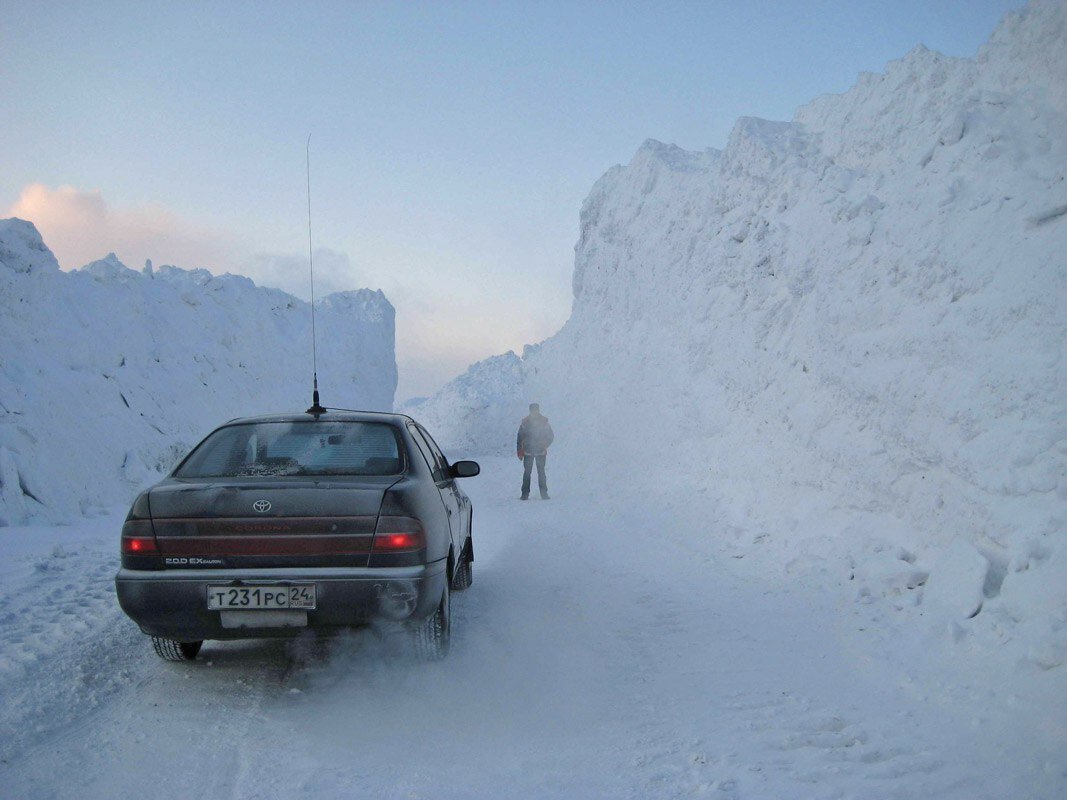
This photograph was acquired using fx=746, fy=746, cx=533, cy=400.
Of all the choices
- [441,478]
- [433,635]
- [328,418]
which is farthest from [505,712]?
[328,418]

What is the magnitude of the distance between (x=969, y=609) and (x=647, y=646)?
1983mm

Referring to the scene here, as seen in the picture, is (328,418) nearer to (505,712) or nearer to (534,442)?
(505,712)

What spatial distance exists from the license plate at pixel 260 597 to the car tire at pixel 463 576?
2.42 meters

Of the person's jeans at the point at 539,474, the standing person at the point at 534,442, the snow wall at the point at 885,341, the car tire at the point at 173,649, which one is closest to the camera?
the car tire at the point at 173,649

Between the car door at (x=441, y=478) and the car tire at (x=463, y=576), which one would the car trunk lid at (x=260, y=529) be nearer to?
the car door at (x=441, y=478)

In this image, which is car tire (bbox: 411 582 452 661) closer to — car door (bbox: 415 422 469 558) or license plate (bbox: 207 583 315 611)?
car door (bbox: 415 422 469 558)

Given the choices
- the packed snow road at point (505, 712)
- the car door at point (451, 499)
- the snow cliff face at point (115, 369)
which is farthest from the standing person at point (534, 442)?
the packed snow road at point (505, 712)

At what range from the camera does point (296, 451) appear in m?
4.50

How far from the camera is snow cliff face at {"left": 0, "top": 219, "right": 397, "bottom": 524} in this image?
965 cm

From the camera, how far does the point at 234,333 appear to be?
64.6 ft

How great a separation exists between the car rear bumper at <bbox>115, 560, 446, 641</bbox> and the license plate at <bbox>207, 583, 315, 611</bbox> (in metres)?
0.02

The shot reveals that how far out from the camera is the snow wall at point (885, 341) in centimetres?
545

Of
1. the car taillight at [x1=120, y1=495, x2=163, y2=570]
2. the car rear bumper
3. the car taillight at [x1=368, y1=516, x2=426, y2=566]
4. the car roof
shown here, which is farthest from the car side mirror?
the car taillight at [x1=120, y1=495, x2=163, y2=570]

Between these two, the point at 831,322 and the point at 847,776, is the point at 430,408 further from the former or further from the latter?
the point at 847,776
